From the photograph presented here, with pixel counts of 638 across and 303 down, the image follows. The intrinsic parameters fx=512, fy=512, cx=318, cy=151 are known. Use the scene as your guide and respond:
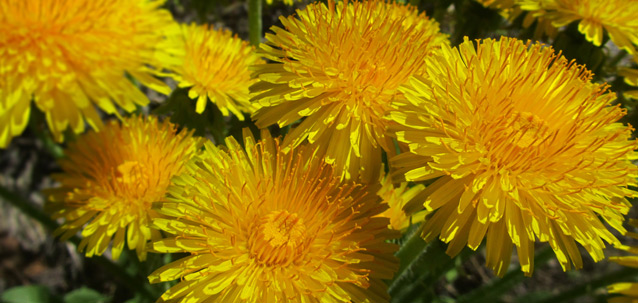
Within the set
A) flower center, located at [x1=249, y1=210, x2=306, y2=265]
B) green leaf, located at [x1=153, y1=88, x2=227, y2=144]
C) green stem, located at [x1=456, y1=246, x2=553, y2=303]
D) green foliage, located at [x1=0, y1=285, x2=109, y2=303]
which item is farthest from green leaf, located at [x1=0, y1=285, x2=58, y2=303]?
green stem, located at [x1=456, y1=246, x2=553, y2=303]

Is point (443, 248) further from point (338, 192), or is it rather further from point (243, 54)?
point (243, 54)

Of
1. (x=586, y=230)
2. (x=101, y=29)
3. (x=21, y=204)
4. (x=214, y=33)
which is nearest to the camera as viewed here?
(x=586, y=230)

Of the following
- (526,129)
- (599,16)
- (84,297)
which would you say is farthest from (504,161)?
→ (84,297)

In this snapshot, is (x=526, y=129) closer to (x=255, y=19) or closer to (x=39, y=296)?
(x=255, y=19)

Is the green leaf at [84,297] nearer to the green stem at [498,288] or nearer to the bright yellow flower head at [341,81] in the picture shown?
the bright yellow flower head at [341,81]

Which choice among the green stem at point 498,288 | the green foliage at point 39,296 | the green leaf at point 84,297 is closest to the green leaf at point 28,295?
the green foliage at point 39,296

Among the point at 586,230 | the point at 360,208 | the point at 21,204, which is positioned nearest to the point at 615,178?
the point at 586,230
